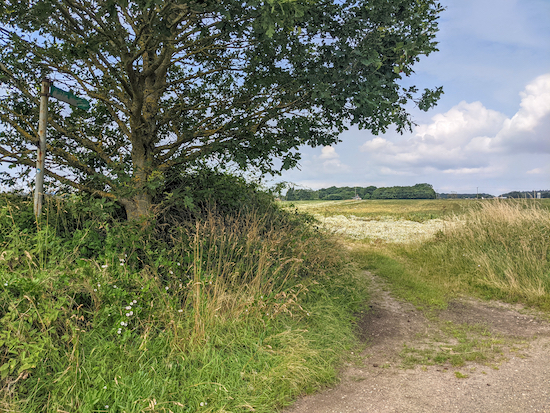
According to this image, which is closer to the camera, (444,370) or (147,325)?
(147,325)

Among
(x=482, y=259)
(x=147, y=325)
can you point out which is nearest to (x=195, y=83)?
Result: (x=147, y=325)

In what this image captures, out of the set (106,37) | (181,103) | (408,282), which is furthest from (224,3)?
(408,282)

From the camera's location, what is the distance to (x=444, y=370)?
4.72 meters

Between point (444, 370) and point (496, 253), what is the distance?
5.72 m

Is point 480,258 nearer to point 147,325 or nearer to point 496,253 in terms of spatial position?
point 496,253

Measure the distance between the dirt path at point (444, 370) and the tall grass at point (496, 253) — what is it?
1.11 m

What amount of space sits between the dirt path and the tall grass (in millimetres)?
1115

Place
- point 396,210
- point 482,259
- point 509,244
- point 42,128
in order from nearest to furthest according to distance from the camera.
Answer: point 42,128
point 482,259
point 509,244
point 396,210

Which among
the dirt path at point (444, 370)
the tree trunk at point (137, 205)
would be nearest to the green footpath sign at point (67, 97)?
the tree trunk at point (137, 205)

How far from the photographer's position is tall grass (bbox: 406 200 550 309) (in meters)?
8.06

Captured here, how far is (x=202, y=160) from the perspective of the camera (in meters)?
7.94

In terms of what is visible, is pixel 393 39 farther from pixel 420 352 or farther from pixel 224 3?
pixel 420 352

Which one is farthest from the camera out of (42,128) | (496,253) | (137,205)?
(496,253)

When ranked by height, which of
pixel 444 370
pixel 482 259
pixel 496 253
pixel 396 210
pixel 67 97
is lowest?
pixel 444 370
